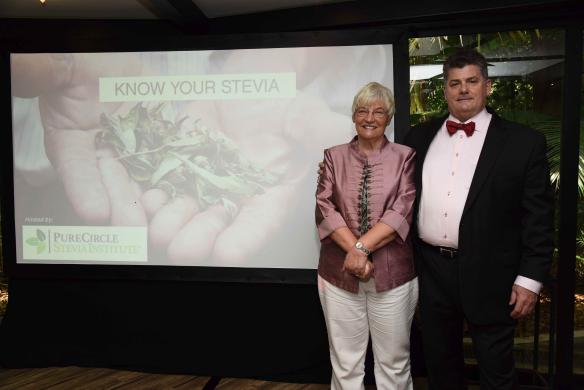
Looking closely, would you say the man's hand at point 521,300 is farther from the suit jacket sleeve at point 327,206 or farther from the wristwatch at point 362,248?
the suit jacket sleeve at point 327,206

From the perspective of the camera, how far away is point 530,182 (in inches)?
67.5

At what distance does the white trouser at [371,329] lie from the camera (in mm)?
1967

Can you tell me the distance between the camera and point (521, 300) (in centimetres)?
175

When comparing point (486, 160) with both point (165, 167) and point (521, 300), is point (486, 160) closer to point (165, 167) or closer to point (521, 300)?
point (521, 300)

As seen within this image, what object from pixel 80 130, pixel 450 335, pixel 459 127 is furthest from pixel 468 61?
pixel 80 130

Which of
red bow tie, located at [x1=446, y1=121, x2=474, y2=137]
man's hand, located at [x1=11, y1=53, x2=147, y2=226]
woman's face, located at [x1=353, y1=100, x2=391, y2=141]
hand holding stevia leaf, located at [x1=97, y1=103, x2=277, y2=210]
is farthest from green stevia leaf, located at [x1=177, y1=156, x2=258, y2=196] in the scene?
red bow tie, located at [x1=446, y1=121, x2=474, y2=137]

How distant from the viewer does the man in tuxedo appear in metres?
1.73

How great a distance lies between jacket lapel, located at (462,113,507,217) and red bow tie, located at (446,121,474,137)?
0.24 feet

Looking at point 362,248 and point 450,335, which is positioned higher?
point 362,248

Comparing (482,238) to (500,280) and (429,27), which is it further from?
(429,27)

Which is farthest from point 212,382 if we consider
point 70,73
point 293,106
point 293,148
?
point 70,73

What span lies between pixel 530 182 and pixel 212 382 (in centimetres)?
209

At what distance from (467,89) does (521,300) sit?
0.84 meters

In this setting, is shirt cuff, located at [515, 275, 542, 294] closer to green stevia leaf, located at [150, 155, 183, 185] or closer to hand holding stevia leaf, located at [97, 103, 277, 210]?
hand holding stevia leaf, located at [97, 103, 277, 210]
